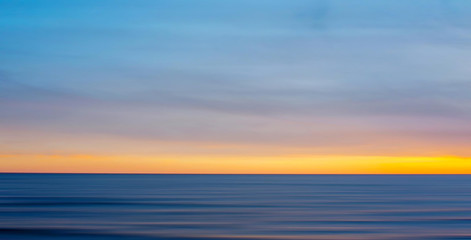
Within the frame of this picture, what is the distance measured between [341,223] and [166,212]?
11.6 m

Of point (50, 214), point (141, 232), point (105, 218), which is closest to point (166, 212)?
point (105, 218)

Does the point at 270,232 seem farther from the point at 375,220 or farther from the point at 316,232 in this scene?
the point at 375,220

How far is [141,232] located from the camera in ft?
76.4

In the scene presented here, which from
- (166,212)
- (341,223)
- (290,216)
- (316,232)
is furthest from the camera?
(166,212)

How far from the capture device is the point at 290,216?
30.4 metres

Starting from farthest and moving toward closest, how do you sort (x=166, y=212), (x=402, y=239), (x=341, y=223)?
(x=166, y=212)
(x=341, y=223)
(x=402, y=239)

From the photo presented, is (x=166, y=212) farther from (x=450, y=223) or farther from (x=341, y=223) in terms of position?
(x=450, y=223)

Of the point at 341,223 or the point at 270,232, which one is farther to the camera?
the point at 341,223

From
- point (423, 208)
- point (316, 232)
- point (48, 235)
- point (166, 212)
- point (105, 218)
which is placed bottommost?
point (48, 235)

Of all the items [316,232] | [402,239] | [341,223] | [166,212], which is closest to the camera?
[402,239]

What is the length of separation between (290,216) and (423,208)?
1248 centimetres

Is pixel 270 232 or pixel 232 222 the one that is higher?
pixel 232 222

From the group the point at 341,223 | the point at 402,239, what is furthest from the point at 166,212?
the point at 402,239

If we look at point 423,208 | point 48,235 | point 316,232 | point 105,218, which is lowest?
point 48,235
